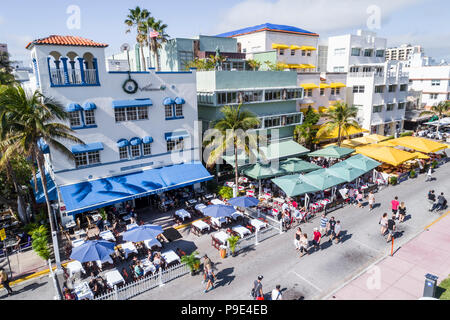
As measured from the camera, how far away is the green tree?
3910cm

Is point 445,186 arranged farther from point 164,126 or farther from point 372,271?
point 164,126

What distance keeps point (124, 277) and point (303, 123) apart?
3050 cm

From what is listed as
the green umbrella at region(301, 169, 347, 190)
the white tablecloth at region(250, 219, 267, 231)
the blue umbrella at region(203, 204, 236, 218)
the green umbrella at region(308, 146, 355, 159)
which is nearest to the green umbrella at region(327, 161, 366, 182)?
the green umbrella at region(301, 169, 347, 190)

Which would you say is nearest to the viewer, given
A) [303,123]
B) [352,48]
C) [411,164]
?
[411,164]

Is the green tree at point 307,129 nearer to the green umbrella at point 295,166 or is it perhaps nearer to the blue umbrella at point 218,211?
the green umbrella at point 295,166

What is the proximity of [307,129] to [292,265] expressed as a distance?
986 inches

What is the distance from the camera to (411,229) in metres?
22.2

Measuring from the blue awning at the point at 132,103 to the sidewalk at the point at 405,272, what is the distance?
1964 centimetres

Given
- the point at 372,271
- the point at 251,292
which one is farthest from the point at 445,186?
the point at 251,292

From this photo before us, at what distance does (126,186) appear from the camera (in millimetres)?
24297

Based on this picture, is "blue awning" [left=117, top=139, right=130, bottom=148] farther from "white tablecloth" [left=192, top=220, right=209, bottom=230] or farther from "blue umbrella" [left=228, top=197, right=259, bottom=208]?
"blue umbrella" [left=228, top=197, right=259, bottom=208]

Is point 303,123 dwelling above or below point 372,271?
above

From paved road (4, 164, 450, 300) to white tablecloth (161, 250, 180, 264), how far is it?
1.38m
